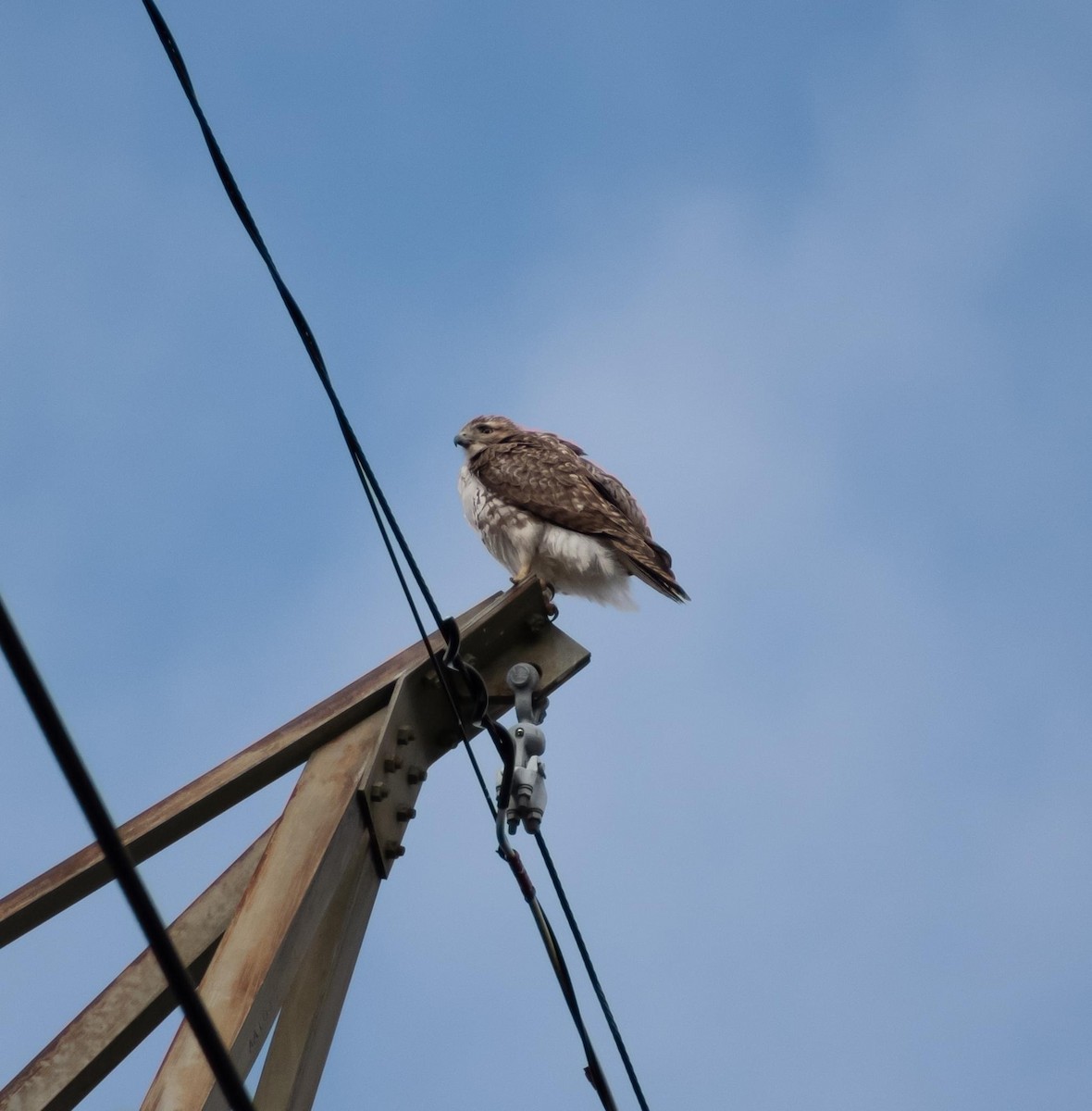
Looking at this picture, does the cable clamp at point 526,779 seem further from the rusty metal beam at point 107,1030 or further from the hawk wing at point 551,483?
Answer: the hawk wing at point 551,483

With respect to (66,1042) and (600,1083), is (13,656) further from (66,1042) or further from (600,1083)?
(600,1083)

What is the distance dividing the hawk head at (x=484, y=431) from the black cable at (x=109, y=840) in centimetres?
661

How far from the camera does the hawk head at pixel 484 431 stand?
8.05 m

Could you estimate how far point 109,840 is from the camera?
1.35 m

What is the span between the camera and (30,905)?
2973 millimetres

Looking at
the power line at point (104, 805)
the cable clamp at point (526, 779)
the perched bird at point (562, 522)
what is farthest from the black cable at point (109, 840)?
the perched bird at point (562, 522)

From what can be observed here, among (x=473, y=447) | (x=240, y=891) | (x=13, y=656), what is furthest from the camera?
(x=473, y=447)

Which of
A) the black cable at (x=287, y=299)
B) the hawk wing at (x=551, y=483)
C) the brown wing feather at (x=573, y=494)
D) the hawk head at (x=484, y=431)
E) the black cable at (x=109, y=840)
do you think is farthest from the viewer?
the hawk head at (x=484, y=431)

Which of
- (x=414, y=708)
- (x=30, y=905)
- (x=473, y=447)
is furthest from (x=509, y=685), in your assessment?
(x=473, y=447)

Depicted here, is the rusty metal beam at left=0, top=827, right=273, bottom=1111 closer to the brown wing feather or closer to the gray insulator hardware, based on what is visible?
the gray insulator hardware

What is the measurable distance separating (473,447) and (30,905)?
17.0ft

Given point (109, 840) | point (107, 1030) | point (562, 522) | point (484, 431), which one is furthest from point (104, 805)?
point (484, 431)

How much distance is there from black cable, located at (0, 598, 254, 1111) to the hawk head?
21.7ft

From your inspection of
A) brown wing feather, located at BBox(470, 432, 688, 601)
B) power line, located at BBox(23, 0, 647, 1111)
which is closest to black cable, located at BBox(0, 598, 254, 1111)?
power line, located at BBox(23, 0, 647, 1111)
